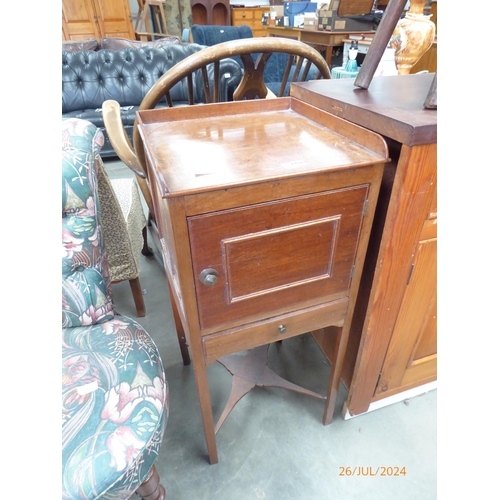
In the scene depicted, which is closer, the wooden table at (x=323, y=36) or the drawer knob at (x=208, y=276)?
the drawer knob at (x=208, y=276)

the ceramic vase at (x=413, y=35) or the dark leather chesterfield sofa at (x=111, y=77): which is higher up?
the ceramic vase at (x=413, y=35)

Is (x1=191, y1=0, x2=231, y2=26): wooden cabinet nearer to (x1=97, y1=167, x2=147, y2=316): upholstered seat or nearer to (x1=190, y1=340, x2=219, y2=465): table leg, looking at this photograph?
(x1=97, y1=167, x2=147, y2=316): upholstered seat

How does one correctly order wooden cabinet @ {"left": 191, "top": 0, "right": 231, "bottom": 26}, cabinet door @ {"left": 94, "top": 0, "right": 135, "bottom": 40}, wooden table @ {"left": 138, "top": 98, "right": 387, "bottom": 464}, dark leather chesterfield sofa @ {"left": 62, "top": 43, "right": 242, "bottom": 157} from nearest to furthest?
wooden table @ {"left": 138, "top": 98, "right": 387, "bottom": 464} < dark leather chesterfield sofa @ {"left": 62, "top": 43, "right": 242, "bottom": 157} < cabinet door @ {"left": 94, "top": 0, "right": 135, "bottom": 40} < wooden cabinet @ {"left": 191, "top": 0, "right": 231, "bottom": 26}

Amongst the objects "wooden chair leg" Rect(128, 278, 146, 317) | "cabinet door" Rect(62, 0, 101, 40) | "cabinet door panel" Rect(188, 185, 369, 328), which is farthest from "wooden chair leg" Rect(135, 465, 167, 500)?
"cabinet door" Rect(62, 0, 101, 40)

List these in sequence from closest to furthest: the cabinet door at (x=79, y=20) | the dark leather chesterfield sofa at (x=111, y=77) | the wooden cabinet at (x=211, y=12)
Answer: the dark leather chesterfield sofa at (x=111, y=77), the cabinet door at (x=79, y=20), the wooden cabinet at (x=211, y=12)

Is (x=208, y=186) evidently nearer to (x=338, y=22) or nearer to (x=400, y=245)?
(x=400, y=245)

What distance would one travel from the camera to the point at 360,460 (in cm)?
103

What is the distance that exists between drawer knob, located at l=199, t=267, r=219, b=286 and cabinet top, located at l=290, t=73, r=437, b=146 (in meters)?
0.42

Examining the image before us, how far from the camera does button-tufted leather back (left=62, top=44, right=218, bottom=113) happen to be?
3078 millimetres

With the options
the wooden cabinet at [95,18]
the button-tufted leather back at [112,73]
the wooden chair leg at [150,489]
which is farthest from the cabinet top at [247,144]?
the wooden cabinet at [95,18]

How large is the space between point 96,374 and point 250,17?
701cm

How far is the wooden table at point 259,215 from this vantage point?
0.56 meters

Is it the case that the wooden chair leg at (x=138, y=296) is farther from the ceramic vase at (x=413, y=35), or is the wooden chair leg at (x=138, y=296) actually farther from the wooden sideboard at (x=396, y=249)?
the ceramic vase at (x=413, y=35)
